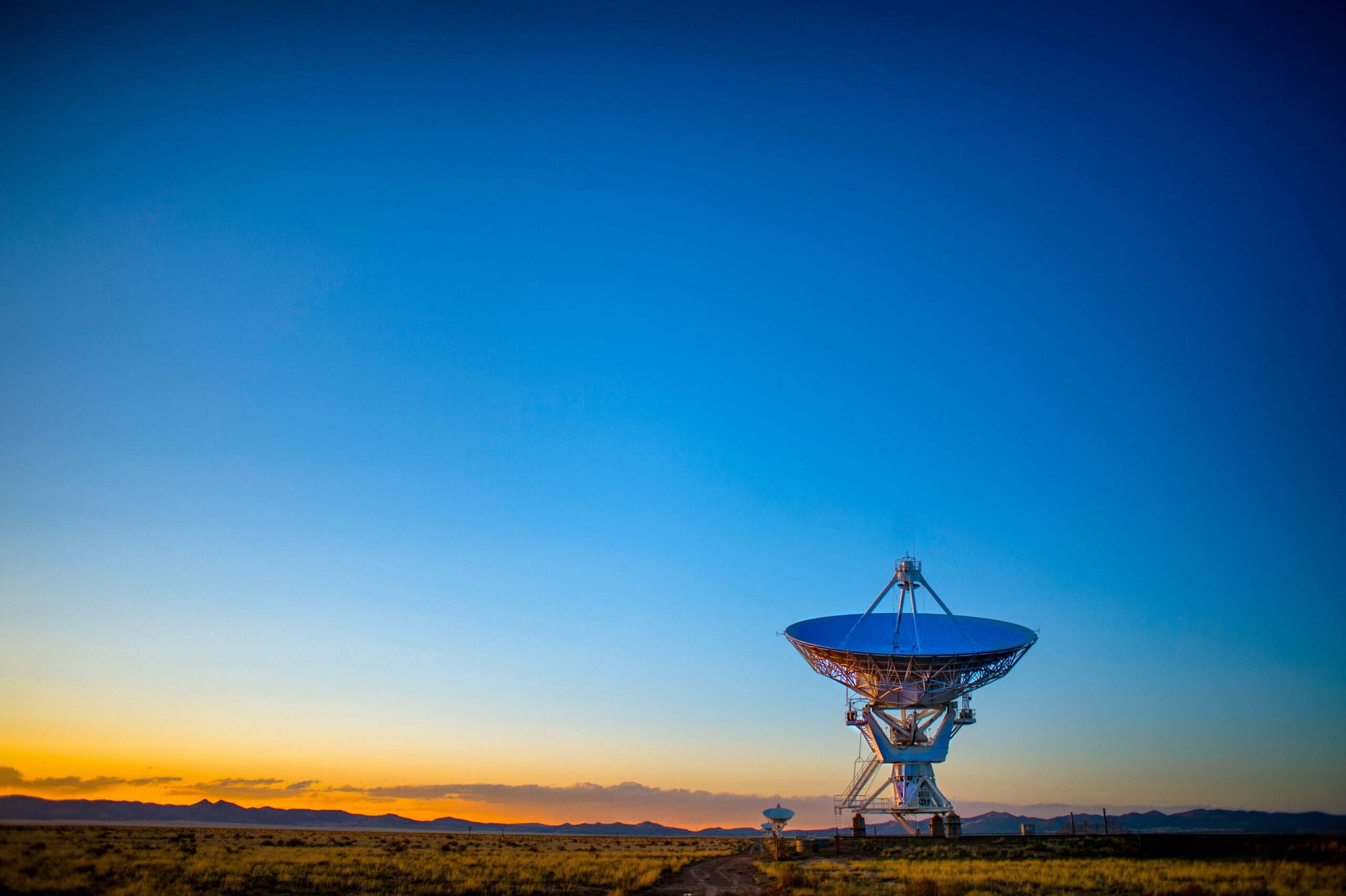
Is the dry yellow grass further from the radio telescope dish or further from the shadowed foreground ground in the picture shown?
the radio telescope dish

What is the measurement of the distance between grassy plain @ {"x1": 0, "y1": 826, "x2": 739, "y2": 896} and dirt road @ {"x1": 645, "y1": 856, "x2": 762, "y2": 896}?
0.99 metres

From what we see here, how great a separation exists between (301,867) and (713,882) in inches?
575

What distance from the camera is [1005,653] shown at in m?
49.0

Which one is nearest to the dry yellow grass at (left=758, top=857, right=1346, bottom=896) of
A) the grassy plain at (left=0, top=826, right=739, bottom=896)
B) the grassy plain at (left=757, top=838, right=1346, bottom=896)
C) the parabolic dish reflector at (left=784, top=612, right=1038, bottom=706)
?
the grassy plain at (left=757, top=838, right=1346, bottom=896)

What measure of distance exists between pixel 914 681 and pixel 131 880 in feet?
126

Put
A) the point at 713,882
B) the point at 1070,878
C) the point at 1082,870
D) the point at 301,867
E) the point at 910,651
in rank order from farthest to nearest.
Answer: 1. the point at 910,651
2. the point at 301,867
3. the point at 713,882
4. the point at 1082,870
5. the point at 1070,878

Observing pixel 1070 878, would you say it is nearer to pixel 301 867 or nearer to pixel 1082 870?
pixel 1082 870

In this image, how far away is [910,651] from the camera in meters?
51.5

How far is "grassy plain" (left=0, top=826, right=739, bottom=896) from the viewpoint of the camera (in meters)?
24.5

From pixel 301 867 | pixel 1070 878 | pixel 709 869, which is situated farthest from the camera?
pixel 709 869

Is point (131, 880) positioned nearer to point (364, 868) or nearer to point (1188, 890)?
point (364, 868)

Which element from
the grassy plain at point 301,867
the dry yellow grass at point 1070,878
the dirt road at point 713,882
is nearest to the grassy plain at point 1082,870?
the dry yellow grass at point 1070,878

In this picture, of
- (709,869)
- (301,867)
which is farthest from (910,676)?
(301,867)

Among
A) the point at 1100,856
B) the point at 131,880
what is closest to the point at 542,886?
the point at 131,880
